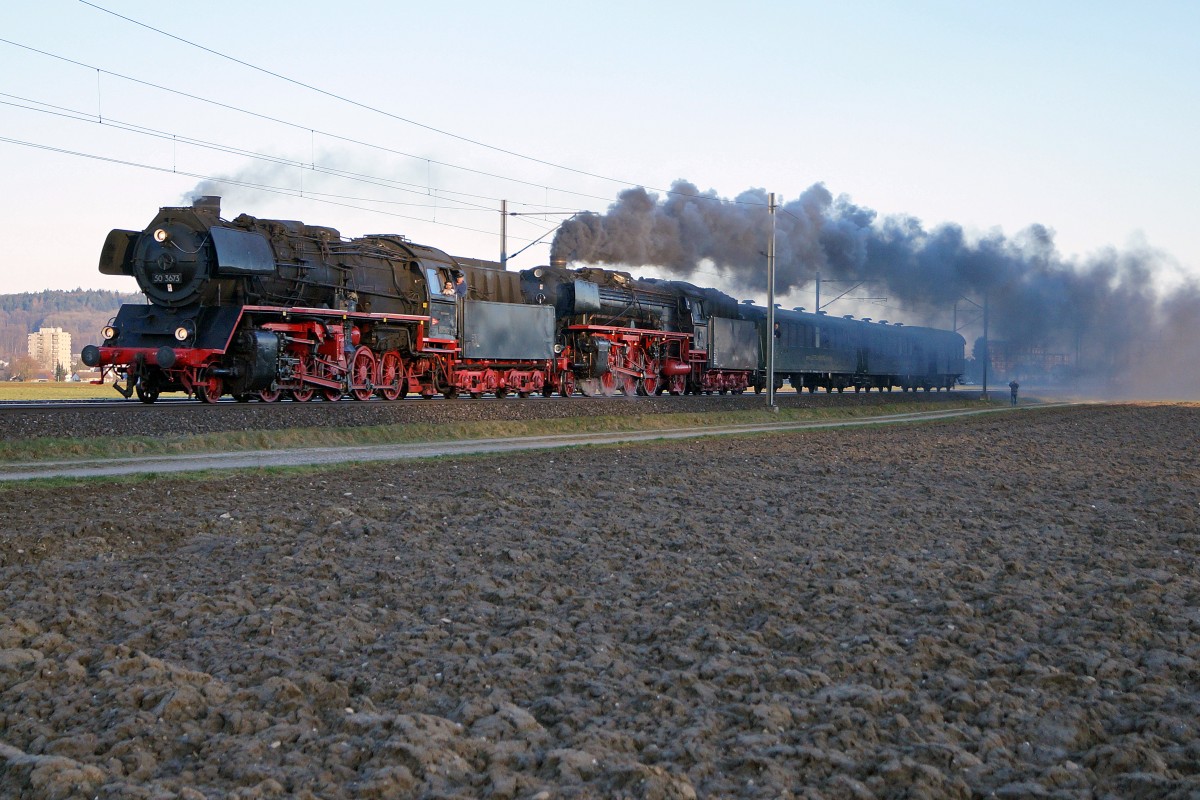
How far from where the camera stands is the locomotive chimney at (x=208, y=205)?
21.1 m

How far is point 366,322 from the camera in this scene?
2403 cm

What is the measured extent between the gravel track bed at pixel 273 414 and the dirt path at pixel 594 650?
637cm

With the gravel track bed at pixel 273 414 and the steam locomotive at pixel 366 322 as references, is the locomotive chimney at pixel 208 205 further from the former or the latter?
the gravel track bed at pixel 273 414

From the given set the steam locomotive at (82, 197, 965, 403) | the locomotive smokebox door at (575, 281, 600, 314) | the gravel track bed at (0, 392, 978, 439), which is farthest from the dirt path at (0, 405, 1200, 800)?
the locomotive smokebox door at (575, 281, 600, 314)

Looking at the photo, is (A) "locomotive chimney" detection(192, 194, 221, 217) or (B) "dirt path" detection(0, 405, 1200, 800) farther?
(A) "locomotive chimney" detection(192, 194, 221, 217)

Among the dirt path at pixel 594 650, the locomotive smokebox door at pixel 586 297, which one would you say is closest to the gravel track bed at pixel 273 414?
the locomotive smokebox door at pixel 586 297

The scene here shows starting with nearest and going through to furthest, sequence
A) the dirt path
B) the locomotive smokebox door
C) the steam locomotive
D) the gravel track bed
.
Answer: the dirt path
the gravel track bed
the steam locomotive
the locomotive smokebox door

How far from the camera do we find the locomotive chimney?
2109cm

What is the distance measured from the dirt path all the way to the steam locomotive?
399 inches

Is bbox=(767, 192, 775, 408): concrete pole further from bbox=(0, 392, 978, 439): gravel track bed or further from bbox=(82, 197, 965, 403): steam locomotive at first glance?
bbox=(0, 392, 978, 439): gravel track bed

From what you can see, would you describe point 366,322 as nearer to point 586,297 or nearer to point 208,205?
point 208,205

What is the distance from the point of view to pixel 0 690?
488cm

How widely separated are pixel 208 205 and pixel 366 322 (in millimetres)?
4363

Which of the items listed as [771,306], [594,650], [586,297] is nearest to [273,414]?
[586,297]
